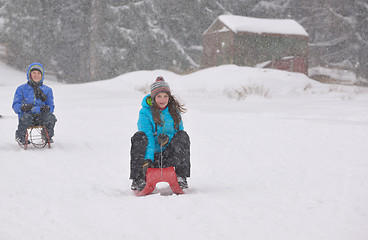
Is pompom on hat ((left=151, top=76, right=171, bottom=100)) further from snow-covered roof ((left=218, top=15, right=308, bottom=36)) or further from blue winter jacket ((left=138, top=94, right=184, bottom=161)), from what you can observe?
snow-covered roof ((left=218, top=15, right=308, bottom=36))

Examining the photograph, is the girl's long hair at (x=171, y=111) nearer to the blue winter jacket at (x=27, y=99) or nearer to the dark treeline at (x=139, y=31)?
the blue winter jacket at (x=27, y=99)

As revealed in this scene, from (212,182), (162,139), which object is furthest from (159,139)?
(212,182)

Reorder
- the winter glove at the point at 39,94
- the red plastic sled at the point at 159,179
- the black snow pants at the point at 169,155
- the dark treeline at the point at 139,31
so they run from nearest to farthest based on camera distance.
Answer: the red plastic sled at the point at 159,179 < the black snow pants at the point at 169,155 < the winter glove at the point at 39,94 < the dark treeline at the point at 139,31

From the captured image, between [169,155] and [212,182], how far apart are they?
2.26 feet

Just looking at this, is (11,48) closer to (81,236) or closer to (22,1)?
(22,1)

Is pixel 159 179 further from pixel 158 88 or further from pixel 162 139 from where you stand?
pixel 158 88

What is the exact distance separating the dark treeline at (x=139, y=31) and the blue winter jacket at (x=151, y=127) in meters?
22.8

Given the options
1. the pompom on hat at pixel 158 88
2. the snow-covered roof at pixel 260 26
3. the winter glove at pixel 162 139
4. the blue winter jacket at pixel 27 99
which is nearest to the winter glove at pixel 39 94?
the blue winter jacket at pixel 27 99

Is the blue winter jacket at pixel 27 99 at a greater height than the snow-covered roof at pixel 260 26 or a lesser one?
lesser

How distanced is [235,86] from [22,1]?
19521mm

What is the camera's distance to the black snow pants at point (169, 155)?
166 inches

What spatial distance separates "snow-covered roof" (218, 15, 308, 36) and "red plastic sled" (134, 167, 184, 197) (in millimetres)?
20519

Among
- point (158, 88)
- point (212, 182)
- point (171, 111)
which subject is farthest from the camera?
point (212, 182)

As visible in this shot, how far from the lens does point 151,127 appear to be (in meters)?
4.30
